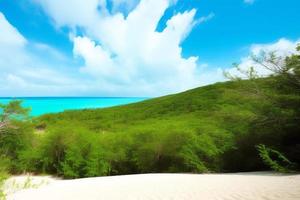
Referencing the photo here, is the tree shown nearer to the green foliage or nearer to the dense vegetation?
the dense vegetation

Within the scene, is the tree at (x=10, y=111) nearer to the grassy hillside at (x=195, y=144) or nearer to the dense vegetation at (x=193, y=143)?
the dense vegetation at (x=193, y=143)

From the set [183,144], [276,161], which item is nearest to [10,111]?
[183,144]

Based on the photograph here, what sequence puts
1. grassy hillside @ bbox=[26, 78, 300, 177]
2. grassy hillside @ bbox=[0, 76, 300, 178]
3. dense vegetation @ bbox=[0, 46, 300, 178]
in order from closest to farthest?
dense vegetation @ bbox=[0, 46, 300, 178], grassy hillside @ bbox=[0, 76, 300, 178], grassy hillside @ bbox=[26, 78, 300, 177]

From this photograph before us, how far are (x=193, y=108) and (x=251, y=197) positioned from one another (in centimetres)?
4801

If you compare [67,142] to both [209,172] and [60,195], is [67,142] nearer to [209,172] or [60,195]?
[60,195]

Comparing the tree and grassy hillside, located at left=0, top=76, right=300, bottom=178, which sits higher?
the tree

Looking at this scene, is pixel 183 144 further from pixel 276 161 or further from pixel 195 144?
pixel 276 161

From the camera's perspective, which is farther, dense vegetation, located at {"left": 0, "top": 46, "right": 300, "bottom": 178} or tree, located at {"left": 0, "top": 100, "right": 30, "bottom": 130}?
tree, located at {"left": 0, "top": 100, "right": 30, "bottom": 130}

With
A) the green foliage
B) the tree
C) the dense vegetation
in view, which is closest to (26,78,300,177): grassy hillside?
the dense vegetation

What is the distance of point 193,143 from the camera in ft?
45.7

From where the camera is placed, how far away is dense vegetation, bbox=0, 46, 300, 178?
12.6 m

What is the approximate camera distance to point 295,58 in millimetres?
12172

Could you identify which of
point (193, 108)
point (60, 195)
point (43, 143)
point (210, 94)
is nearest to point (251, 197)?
point (60, 195)

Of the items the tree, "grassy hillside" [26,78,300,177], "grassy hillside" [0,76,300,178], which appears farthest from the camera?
the tree
